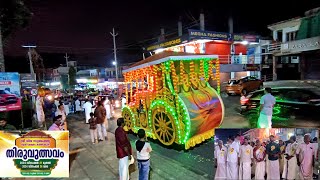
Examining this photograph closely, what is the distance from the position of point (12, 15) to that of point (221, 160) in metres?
13.9

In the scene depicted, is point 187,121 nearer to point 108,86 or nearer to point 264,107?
point 264,107

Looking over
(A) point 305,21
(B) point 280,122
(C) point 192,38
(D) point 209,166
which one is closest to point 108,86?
(C) point 192,38

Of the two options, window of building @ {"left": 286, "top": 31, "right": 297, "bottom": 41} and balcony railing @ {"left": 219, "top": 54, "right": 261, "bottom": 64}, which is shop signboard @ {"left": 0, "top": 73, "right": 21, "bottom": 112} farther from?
window of building @ {"left": 286, "top": 31, "right": 297, "bottom": 41}

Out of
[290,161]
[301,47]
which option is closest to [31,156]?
[290,161]

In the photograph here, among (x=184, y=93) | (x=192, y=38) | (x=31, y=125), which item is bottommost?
(x=31, y=125)

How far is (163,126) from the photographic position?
25.5 ft

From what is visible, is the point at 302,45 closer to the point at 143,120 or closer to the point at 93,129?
the point at 143,120

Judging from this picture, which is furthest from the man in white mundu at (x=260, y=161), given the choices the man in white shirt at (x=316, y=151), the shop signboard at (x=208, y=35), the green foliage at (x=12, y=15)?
the shop signboard at (x=208, y=35)

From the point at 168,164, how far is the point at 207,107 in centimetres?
243

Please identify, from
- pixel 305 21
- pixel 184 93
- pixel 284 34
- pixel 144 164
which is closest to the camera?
pixel 144 164

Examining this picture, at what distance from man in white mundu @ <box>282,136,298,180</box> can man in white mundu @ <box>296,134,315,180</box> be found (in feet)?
0.23

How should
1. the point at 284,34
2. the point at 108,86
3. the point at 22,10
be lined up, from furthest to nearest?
the point at 108,86, the point at 284,34, the point at 22,10

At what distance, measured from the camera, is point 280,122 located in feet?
35.2

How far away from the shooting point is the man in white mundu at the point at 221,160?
4.47 meters
